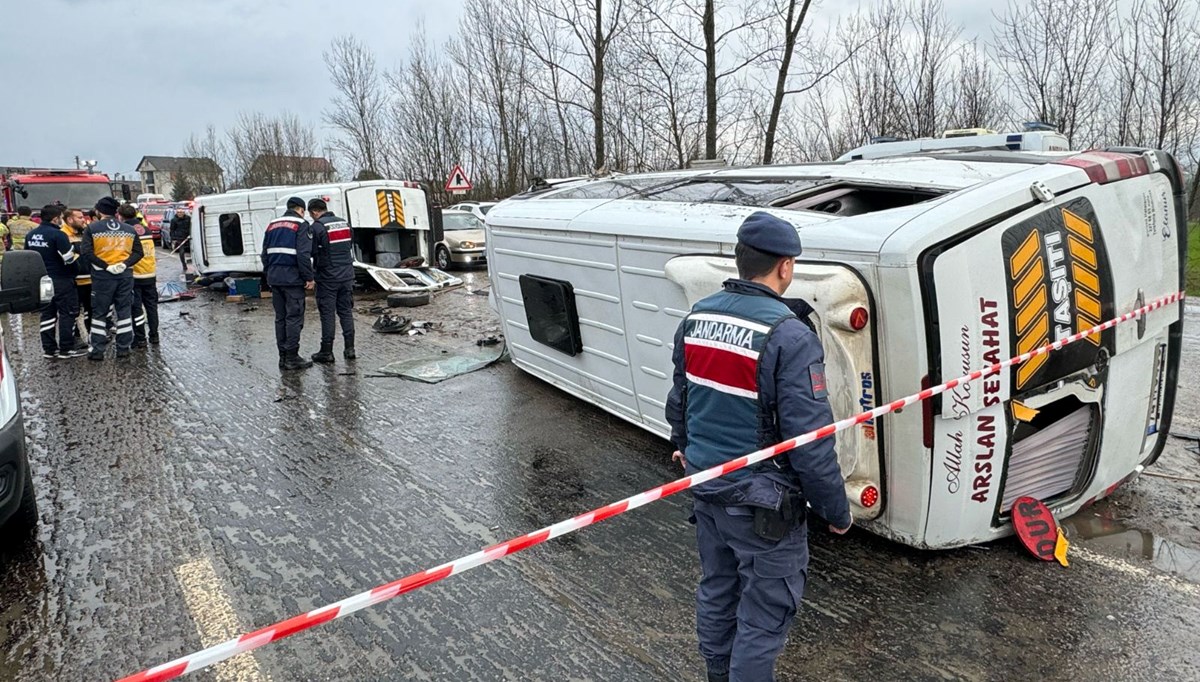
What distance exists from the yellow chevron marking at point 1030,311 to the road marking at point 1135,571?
1.27 meters

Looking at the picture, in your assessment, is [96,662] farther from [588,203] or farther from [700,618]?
[588,203]

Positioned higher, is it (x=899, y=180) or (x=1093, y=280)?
(x=899, y=180)

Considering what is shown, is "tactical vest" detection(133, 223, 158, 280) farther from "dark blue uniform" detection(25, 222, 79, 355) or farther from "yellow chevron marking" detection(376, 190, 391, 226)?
"yellow chevron marking" detection(376, 190, 391, 226)

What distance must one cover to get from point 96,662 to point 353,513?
1563 mm

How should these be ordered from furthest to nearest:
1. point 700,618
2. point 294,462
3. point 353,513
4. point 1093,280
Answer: point 294,462 < point 353,513 < point 1093,280 < point 700,618

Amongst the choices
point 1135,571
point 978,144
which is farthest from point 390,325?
point 1135,571

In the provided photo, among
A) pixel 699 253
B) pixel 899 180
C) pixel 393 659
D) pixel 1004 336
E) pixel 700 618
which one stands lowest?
pixel 393 659

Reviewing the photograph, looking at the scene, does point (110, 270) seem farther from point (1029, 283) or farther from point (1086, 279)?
point (1086, 279)

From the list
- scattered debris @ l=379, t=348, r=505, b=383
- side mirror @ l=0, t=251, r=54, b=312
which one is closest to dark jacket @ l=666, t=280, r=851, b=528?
side mirror @ l=0, t=251, r=54, b=312

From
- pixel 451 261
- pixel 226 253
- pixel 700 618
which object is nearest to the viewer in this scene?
pixel 700 618

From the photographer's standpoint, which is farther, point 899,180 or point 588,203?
point 588,203

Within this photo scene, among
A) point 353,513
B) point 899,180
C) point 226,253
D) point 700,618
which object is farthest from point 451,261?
point 700,618

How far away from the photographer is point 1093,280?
11.6 ft

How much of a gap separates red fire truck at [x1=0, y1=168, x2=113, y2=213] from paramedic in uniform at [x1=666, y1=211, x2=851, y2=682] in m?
24.3
